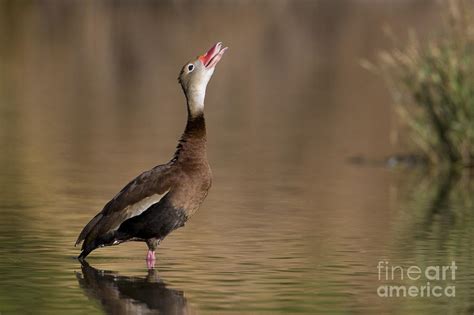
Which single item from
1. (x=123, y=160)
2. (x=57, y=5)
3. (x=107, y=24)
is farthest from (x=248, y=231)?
(x=57, y=5)

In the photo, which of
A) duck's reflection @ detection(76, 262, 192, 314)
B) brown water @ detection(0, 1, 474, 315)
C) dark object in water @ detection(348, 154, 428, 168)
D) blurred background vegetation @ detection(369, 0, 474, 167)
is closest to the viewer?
duck's reflection @ detection(76, 262, 192, 314)

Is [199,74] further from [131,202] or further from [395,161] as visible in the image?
[395,161]

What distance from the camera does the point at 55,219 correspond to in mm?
13008

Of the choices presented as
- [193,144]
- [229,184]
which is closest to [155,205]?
[193,144]

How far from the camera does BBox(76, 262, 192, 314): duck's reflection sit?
29.6 feet

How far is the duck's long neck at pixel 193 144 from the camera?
1061 centimetres

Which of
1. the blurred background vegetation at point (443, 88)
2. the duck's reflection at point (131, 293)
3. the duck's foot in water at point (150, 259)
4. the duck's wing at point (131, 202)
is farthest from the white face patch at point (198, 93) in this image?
the blurred background vegetation at point (443, 88)

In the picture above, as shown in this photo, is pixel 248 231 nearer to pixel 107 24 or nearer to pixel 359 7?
pixel 107 24

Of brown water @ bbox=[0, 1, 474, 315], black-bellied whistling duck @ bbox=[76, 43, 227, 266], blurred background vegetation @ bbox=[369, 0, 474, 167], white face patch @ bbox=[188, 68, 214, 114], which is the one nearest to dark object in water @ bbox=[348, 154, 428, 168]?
brown water @ bbox=[0, 1, 474, 315]

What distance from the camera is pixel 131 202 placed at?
34.2 ft

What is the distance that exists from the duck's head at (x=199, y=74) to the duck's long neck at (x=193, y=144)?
61 millimetres

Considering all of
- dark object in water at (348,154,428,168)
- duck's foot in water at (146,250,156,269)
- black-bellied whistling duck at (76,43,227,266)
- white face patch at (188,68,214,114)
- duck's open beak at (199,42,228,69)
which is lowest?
duck's foot in water at (146,250,156,269)

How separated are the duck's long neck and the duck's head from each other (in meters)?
0.06

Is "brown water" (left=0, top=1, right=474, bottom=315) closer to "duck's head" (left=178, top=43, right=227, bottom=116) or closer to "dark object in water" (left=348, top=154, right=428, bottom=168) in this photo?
"dark object in water" (left=348, top=154, right=428, bottom=168)
